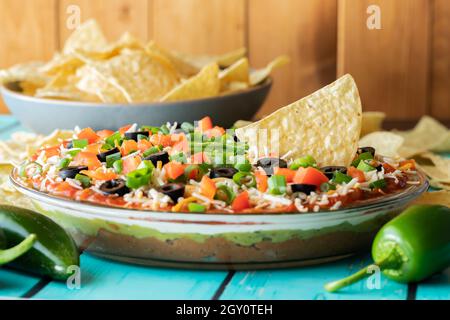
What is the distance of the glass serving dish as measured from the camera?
2.08 metres

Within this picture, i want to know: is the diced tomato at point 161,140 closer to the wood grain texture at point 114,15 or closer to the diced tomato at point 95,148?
the diced tomato at point 95,148

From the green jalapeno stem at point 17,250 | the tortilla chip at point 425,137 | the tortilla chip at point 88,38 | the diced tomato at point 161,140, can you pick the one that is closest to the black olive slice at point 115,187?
the green jalapeno stem at point 17,250

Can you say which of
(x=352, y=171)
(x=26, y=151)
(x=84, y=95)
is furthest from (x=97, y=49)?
(x=352, y=171)

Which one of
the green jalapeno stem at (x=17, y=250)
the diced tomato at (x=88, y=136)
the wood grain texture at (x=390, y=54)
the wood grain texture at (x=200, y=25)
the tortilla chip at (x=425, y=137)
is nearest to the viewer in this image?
the green jalapeno stem at (x=17, y=250)

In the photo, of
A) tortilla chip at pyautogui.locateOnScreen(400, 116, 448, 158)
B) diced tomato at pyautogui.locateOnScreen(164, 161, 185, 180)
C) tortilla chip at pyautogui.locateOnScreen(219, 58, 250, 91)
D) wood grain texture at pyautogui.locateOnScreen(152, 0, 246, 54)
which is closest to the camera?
diced tomato at pyautogui.locateOnScreen(164, 161, 185, 180)

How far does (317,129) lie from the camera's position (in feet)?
8.20

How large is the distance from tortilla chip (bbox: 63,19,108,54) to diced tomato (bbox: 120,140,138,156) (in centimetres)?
167

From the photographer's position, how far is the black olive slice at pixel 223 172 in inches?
88.5

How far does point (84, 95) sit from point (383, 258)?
1907mm

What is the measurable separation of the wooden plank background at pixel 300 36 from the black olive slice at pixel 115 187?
8.42 feet

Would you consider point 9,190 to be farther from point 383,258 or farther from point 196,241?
point 383,258

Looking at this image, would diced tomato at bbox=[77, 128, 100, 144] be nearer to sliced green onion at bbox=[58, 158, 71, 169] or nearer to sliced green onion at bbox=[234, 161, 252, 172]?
sliced green onion at bbox=[58, 158, 71, 169]

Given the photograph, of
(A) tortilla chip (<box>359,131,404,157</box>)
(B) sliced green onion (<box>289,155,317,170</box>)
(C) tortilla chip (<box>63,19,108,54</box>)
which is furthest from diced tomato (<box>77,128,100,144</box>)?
(C) tortilla chip (<box>63,19,108,54</box>)

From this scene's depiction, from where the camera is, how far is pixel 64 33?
5113 mm
